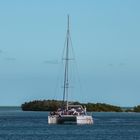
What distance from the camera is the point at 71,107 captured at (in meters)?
153

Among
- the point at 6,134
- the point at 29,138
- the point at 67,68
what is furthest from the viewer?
the point at 67,68

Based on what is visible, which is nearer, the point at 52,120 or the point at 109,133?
the point at 109,133

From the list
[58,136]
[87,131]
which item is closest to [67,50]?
[87,131]

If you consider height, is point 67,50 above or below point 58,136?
above

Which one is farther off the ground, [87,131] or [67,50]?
[67,50]

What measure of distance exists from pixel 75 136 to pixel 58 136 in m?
2.28

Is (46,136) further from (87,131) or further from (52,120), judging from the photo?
(52,120)

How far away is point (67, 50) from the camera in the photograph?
145 m

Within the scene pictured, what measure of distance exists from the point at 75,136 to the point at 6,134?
1006cm

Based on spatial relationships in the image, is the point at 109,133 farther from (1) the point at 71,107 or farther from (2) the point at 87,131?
(1) the point at 71,107

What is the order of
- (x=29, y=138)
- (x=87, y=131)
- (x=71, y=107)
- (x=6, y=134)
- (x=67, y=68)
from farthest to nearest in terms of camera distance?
(x=71, y=107) < (x=67, y=68) < (x=87, y=131) < (x=6, y=134) < (x=29, y=138)

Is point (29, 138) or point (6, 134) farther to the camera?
point (6, 134)

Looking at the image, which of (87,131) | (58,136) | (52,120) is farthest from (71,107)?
(58,136)

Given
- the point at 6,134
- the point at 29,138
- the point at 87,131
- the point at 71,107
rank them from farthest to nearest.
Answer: the point at 71,107 → the point at 87,131 → the point at 6,134 → the point at 29,138
